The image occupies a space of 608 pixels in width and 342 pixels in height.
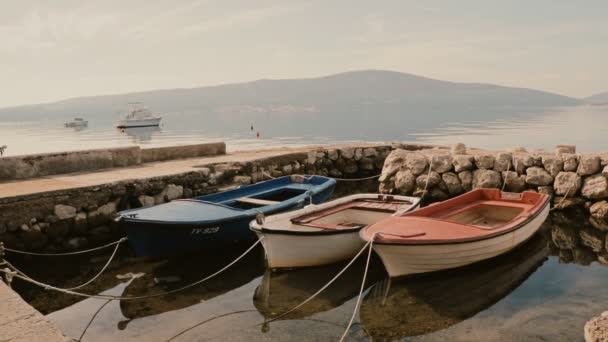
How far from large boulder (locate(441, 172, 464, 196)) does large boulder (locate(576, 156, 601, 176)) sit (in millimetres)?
2762

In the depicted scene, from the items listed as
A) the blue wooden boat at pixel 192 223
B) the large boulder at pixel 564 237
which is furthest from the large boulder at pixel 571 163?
the blue wooden boat at pixel 192 223

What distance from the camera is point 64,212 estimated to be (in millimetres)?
8398

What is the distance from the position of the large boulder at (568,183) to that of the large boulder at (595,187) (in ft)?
0.53

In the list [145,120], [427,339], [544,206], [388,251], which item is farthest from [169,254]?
[145,120]

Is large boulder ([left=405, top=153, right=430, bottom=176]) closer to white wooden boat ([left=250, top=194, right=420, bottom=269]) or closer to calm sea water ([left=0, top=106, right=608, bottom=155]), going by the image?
white wooden boat ([left=250, top=194, right=420, bottom=269])

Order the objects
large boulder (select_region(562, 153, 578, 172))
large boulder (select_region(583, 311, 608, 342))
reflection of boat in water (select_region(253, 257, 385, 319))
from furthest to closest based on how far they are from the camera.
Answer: large boulder (select_region(562, 153, 578, 172)), reflection of boat in water (select_region(253, 257, 385, 319)), large boulder (select_region(583, 311, 608, 342))

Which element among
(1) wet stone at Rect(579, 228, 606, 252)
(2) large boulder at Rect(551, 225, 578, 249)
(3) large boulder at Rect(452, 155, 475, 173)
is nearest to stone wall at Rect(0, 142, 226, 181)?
(3) large boulder at Rect(452, 155, 475, 173)

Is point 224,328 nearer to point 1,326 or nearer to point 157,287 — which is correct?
point 157,287

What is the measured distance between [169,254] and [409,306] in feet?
12.6

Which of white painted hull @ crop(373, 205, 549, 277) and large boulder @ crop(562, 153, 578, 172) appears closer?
white painted hull @ crop(373, 205, 549, 277)

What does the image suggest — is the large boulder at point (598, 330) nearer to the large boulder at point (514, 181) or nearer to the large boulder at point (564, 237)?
the large boulder at point (564, 237)

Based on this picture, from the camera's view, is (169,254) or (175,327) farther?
(169,254)

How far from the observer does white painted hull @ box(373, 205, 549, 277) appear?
6.18 m

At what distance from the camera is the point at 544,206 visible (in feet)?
27.2
